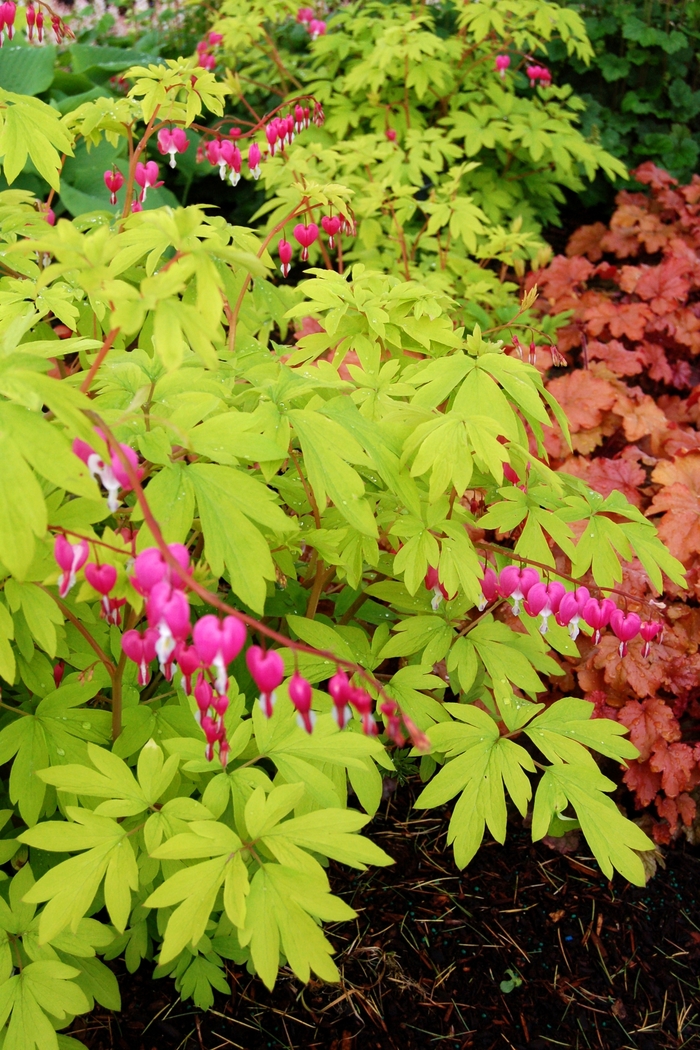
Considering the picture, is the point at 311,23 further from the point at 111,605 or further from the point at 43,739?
the point at 111,605

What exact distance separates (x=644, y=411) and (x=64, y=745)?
2940 mm

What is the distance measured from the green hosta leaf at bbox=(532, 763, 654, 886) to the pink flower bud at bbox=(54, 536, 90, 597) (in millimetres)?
1034

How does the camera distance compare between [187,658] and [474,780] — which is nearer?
Result: [187,658]

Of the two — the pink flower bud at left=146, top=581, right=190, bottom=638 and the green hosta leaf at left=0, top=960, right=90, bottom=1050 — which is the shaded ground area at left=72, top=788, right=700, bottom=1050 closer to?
the green hosta leaf at left=0, top=960, right=90, bottom=1050

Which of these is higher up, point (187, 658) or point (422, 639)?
point (187, 658)

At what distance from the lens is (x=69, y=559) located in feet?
3.58

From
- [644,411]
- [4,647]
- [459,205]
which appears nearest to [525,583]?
[4,647]

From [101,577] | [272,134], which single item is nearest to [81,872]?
[101,577]

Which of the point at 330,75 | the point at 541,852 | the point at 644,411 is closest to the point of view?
the point at 541,852

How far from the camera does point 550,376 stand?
14.4 feet

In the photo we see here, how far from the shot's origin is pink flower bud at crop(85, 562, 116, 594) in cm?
110

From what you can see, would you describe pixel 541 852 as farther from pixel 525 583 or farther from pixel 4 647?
pixel 4 647

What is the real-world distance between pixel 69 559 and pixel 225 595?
106 centimetres

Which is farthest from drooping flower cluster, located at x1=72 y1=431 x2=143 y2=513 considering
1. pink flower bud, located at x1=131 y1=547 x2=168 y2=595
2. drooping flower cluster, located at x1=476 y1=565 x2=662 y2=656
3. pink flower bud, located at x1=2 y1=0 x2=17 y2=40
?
pink flower bud, located at x1=2 y1=0 x2=17 y2=40
